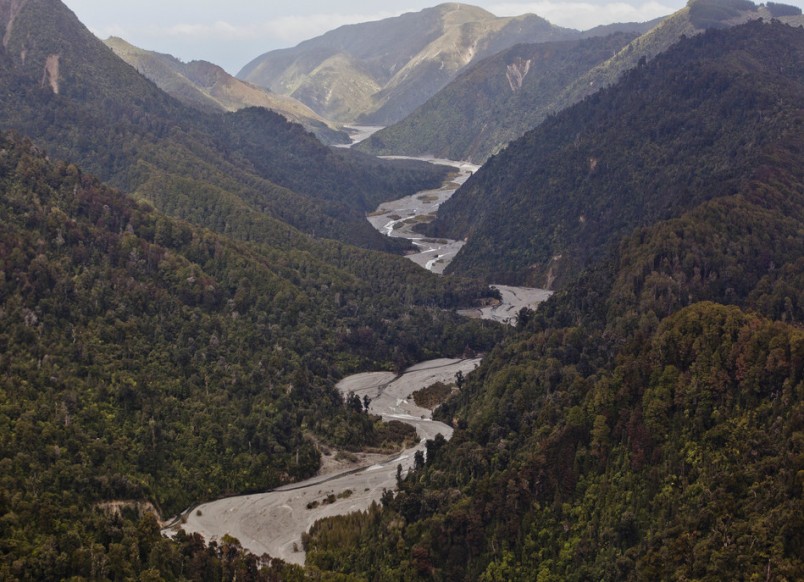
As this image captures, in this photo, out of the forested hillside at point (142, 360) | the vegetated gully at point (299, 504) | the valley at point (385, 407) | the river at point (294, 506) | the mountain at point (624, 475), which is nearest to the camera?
the mountain at point (624, 475)

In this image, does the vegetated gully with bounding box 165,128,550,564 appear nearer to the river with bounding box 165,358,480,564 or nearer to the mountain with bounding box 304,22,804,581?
the river with bounding box 165,358,480,564

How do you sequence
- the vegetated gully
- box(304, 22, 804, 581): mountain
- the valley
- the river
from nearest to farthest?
box(304, 22, 804, 581): mountain < the valley < the river < the vegetated gully

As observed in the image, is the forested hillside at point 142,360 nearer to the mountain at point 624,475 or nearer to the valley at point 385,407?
the valley at point 385,407

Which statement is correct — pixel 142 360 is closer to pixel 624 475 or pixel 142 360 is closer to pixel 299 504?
pixel 299 504

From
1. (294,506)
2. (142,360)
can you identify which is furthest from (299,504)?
(142,360)

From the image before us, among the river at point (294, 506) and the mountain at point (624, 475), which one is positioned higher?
the mountain at point (624, 475)

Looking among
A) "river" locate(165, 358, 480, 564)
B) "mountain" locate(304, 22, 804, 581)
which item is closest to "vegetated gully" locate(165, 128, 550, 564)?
"river" locate(165, 358, 480, 564)

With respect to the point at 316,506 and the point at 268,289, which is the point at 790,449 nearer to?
the point at 316,506

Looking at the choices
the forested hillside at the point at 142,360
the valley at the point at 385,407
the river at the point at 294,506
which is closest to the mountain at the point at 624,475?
the valley at the point at 385,407
